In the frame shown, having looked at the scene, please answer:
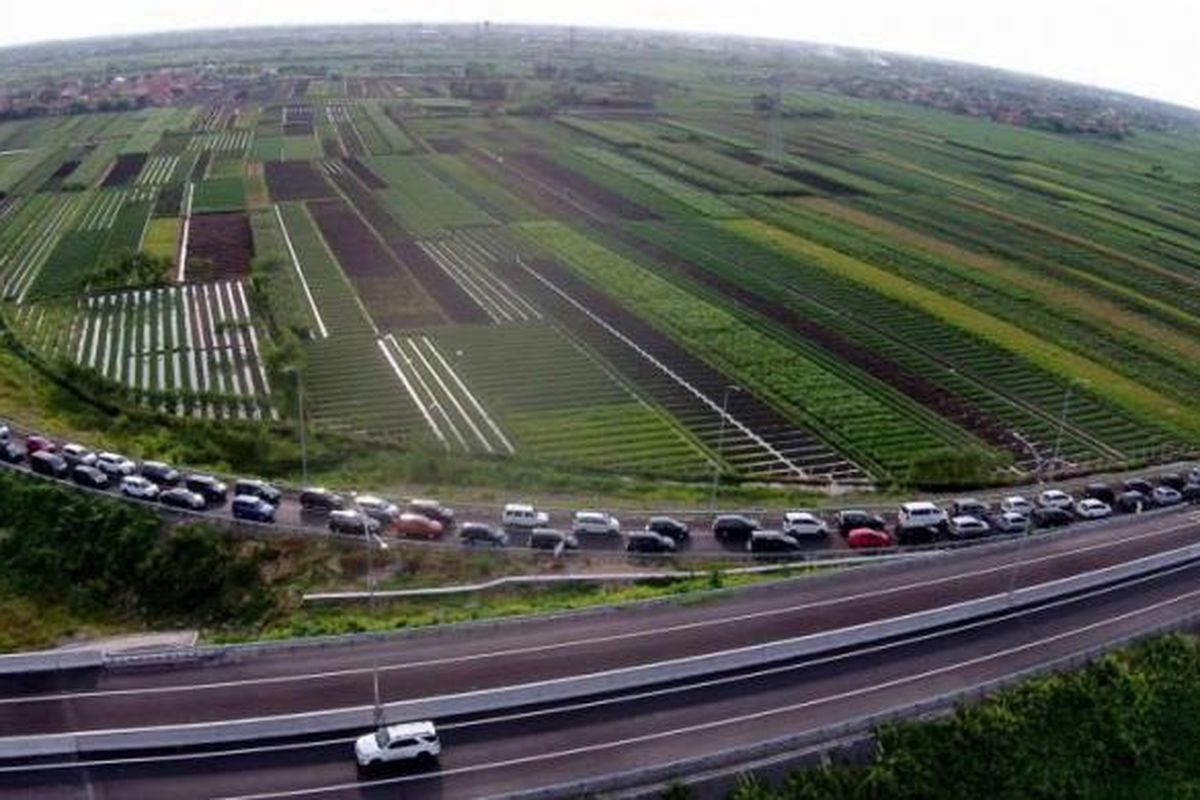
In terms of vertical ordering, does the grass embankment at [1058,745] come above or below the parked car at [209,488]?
below

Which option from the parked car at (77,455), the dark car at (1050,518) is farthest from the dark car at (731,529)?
the parked car at (77,455)

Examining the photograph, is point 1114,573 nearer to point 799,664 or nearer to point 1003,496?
point 1003,496

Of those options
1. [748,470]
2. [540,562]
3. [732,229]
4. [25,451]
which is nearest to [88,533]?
[25,451]

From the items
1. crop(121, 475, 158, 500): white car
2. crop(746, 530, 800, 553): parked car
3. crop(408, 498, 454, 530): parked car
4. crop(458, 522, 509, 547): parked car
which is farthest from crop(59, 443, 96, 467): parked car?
crop(746, 530, 800, 553): parked car

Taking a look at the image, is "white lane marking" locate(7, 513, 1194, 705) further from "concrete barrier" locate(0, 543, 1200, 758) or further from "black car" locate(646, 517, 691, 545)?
"black car" locate(646, 517, 691, 545)

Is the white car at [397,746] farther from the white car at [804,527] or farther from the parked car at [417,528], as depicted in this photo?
the white car at [804,527]

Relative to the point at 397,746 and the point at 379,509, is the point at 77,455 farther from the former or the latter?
the point at 397,746
